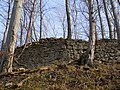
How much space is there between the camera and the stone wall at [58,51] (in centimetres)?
1139

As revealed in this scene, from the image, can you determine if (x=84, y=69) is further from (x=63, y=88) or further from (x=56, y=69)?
(x=63, y=88)

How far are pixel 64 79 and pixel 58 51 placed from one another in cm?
569

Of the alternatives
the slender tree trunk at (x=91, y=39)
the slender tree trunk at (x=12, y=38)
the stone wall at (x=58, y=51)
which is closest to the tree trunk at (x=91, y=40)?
the slender tree trunk at (x=91, y=39)

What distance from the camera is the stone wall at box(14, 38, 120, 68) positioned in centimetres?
1139

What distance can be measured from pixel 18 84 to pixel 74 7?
18.6m

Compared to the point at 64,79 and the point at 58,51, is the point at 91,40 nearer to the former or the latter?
the point at 64,79

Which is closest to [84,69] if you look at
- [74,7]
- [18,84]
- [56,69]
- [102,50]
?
[56,69]

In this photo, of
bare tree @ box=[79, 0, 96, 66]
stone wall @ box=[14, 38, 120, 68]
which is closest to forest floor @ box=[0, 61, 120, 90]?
bare tree @ box=[79, 0, 96, 66]

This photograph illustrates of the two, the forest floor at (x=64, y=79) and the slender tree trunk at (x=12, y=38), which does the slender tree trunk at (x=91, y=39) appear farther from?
the slender tree trunk at (x=12, y=38)

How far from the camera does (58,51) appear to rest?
12.4 metres

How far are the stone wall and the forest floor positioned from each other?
3.65 m

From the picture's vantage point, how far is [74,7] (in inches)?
946

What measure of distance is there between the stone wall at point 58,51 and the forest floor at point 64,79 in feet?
12.0

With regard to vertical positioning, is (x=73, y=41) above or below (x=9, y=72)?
above
